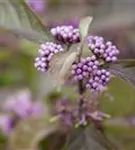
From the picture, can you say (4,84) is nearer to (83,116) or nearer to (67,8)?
(67,8)

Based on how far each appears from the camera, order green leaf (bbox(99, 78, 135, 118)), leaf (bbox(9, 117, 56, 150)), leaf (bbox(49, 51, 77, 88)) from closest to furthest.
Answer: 1. leaf (bbox(49, 51, 77, 88))
2. green leaf (bbox(99, 78, 135, 118))
3. leaf (bbox(9, 117, 56, 150))

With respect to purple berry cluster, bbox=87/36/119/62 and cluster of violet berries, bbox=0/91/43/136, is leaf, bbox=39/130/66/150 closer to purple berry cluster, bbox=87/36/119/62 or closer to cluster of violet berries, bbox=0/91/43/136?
cluster of violet berries, bbox=0/91/43/136

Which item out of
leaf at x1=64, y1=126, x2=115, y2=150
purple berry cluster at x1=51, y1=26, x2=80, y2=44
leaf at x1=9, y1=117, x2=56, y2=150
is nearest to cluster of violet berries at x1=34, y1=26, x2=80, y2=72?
purple berry cluster at x1=51, y1=26, x2=80, y2=44

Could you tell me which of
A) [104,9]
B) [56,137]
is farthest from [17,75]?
[56,137]

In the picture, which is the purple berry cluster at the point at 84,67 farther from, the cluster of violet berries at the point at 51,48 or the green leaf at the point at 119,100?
the green leaf at the point at 119,100

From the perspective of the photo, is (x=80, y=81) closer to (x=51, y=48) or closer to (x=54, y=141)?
(x=51, y=48)
